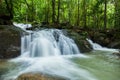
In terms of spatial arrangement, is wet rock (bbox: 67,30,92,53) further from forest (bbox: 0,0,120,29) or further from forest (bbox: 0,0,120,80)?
forest (bbox: 0,0,120,29)

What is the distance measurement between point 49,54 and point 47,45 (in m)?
0.88

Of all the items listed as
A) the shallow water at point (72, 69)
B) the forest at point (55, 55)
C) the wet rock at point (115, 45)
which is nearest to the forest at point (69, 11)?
the forest at point (55, 55)

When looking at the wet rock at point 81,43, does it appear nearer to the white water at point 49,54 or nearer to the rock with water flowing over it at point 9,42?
the white water at point 49,54

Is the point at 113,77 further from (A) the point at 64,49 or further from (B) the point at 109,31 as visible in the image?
(B) the point at 109,31

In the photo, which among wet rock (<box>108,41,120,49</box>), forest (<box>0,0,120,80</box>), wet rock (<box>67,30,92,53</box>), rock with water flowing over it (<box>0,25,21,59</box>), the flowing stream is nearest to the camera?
forest (<box>0,0,120,80</box>)

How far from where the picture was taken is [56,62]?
1064 cm

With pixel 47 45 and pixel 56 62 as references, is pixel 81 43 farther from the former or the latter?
pixel 56 62

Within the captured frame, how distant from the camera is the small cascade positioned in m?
12.6

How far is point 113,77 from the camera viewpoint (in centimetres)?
810

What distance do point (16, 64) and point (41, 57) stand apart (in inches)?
93.8

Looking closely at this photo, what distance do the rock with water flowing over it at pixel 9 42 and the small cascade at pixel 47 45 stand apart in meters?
0.40

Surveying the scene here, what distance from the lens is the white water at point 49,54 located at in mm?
8977

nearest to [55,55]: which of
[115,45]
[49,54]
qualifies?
[49,54]

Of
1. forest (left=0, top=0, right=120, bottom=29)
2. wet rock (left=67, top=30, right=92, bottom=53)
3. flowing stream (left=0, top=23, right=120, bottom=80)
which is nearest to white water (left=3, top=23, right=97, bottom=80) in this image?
flowing stream (left=0, top=23, right=120, bottom=80)
